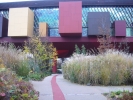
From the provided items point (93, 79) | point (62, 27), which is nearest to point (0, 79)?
point (93, 79)

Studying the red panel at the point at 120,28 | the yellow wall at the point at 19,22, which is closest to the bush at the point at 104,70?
the red panel at the point at 120,28

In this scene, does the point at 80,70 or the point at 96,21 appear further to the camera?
the point at 96,21

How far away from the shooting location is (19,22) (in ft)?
67.7

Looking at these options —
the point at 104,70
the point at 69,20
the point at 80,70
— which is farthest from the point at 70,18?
the point at 104,70

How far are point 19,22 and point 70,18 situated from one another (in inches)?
232

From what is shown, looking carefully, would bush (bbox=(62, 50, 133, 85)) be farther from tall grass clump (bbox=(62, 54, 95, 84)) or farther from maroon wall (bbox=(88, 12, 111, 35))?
maroon wall (bbox=(88, 12, 111, 35))

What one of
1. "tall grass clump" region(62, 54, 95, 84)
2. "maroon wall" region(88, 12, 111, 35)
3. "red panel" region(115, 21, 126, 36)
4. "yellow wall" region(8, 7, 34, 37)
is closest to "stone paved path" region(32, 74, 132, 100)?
"tall grass clump" region(62, 54, 95, 84)

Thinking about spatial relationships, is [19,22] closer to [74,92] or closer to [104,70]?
[104,70]

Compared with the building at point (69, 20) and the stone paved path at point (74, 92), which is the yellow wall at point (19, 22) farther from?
the stone paved path at point (74, 92)

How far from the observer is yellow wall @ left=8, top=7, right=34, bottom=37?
20281 mm

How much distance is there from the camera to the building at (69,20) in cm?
1902

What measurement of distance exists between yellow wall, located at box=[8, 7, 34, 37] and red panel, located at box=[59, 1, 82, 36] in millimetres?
4142

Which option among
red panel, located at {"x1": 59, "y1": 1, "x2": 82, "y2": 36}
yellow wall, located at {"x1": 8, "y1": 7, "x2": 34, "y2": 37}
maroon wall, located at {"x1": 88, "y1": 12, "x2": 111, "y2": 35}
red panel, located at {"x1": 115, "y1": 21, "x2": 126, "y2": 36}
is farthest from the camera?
yellow wall, located at {"x1": 8, "y1": 7, "x2": 34, "y2": 37}

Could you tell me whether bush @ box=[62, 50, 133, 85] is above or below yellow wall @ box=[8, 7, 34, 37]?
below
